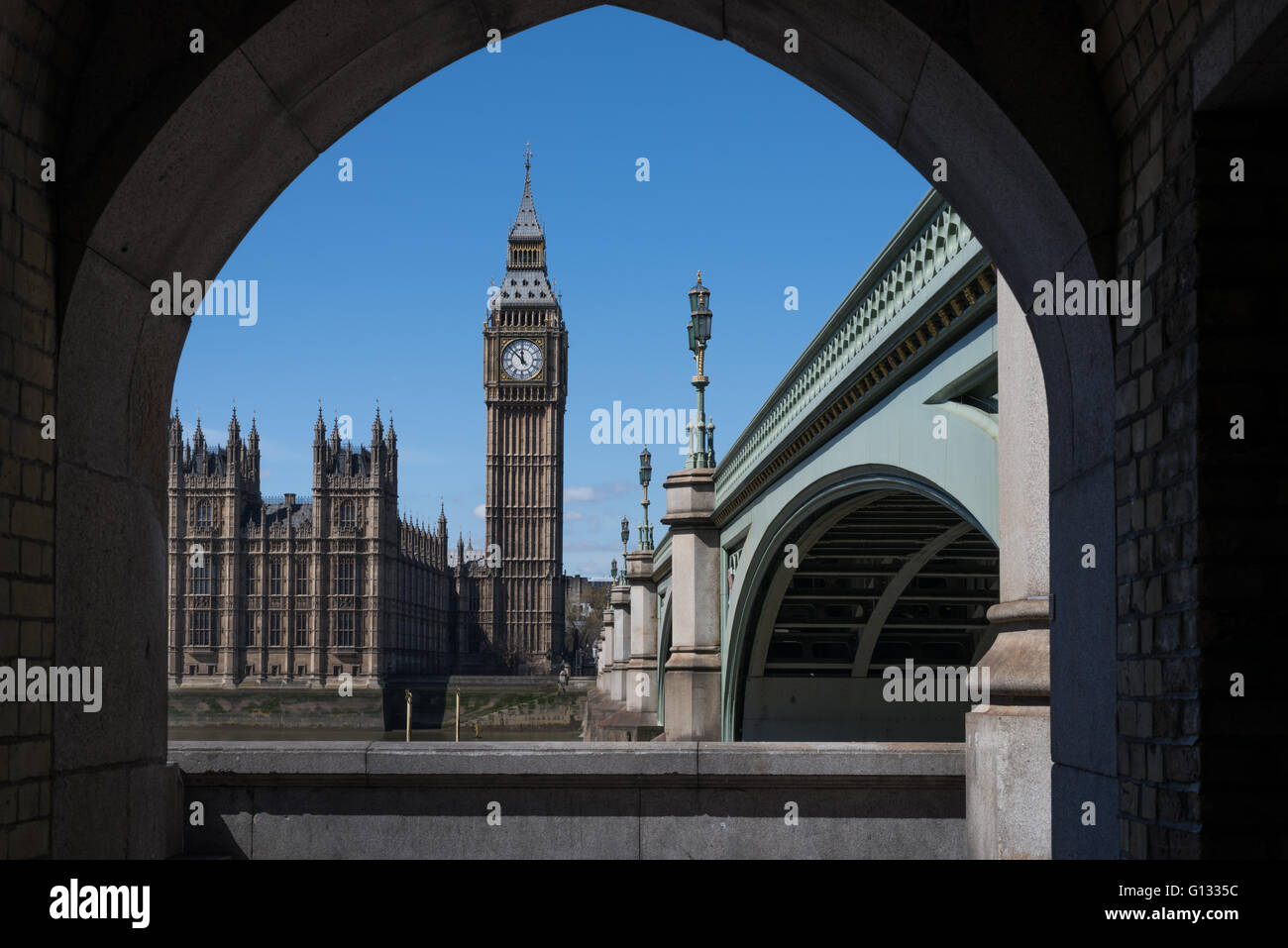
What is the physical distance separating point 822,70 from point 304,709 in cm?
9658

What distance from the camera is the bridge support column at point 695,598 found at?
27.3 m

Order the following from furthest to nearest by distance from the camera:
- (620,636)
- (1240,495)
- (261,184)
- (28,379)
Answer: (620,636)
(261,184)
(28,379)
(1240,495)

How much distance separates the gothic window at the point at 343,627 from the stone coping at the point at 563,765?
101156 millimetres

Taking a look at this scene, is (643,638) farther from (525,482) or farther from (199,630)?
(525,482)

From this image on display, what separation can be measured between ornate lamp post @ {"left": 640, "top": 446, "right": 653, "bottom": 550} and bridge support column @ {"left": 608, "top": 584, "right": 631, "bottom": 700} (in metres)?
10.1

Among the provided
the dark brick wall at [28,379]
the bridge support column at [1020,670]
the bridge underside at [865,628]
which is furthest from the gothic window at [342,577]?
the dark brick wall at [28,379]

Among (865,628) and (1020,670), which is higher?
(1020,670)

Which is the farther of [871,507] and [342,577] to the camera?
[342,577]

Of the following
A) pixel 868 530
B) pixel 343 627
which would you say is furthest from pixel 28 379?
pixel 343 627

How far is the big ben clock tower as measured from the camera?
129 metres

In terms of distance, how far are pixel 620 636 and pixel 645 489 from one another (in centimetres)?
1807

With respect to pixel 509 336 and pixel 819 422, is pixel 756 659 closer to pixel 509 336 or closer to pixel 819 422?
pixel 819 422

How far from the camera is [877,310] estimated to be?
1428 cm
